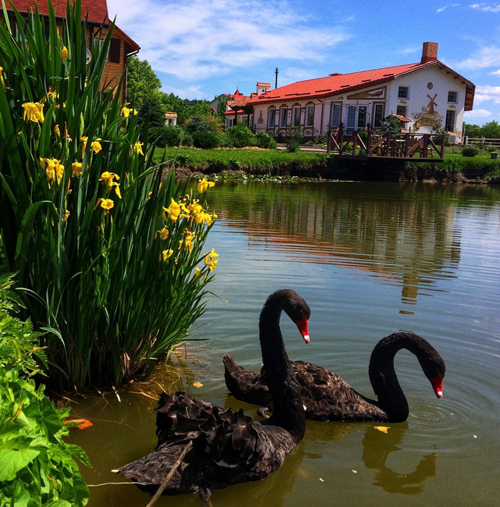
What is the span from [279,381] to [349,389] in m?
0.78

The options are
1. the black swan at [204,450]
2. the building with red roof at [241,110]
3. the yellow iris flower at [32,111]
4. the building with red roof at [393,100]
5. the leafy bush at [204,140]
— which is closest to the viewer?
the black swan at [204,450]

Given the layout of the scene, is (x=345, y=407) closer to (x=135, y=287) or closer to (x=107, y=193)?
(x=135, y=287)

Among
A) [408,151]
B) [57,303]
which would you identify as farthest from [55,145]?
[408,151]

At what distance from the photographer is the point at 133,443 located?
12.6 feet

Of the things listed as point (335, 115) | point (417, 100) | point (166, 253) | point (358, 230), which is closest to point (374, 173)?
point (335, 115)

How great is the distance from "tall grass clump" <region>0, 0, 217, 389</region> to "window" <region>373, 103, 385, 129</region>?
134 feet

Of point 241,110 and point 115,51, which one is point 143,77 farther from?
point 115,51

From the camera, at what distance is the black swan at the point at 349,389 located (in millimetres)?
4469

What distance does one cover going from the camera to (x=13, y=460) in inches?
68.6

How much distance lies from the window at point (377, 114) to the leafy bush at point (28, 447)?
43.1 m

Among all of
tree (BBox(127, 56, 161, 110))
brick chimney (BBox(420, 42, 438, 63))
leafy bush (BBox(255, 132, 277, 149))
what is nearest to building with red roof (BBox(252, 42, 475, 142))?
brick chimney (BBox(420, 42, 438, 63))

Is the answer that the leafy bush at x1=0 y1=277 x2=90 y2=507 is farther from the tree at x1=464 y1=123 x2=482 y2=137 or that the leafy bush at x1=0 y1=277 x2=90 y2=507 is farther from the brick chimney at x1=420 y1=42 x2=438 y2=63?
the tree at x1=464 y1=123 x2=482 y2=137

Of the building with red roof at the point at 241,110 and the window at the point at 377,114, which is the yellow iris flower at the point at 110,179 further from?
the building with red roof at the point at 241,110

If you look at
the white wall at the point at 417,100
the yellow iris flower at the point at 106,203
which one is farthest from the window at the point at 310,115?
the yellow iris flower at the point at 106,203
